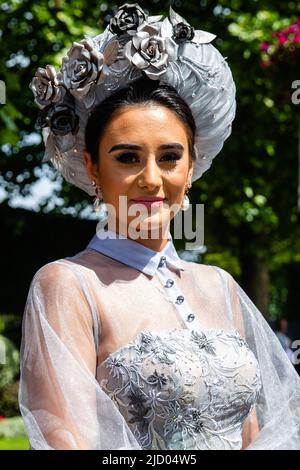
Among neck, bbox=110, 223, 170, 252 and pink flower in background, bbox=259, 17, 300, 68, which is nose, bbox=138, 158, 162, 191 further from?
pink flower in background, bbox=259, 17, 300, 68

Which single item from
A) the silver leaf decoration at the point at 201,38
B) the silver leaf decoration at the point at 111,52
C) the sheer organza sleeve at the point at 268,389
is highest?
the silver leaf decoration at the point at 201,38

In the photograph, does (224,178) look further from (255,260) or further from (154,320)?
(154,320)

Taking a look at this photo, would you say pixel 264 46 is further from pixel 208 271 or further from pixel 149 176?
pixel 149 176

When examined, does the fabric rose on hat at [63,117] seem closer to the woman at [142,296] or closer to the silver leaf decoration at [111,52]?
the woman at [142,296]

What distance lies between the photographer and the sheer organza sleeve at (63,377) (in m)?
2.57

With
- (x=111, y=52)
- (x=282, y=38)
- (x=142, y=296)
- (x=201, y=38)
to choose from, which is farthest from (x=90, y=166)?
(x=282, y=38)

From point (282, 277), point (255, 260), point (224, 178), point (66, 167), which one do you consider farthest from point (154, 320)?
point (282, 277)

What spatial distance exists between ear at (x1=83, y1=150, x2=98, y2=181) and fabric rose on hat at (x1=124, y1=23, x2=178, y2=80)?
0.35m

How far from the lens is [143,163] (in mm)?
2953

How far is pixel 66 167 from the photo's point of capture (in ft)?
10.7

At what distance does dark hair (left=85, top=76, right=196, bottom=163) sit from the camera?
9.93 ft

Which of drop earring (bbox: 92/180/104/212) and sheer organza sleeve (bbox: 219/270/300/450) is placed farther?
drop earring (bbox: 92/180/104/212)

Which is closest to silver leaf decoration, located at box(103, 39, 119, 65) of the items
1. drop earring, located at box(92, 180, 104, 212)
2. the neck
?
drop earring, located at box(92, 180, 104, 212)
